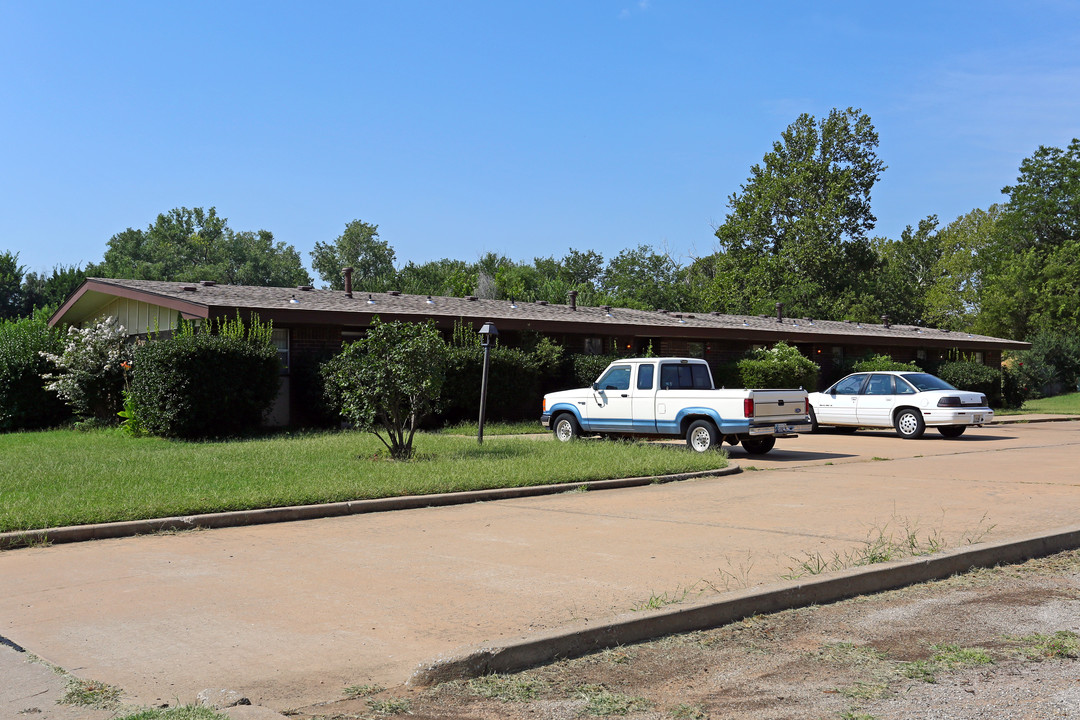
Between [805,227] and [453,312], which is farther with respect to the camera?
[805,227]

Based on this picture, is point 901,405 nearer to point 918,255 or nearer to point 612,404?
point 612,404

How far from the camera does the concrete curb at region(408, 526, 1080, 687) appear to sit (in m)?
5.17

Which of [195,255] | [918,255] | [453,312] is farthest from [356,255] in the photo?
[453,312]

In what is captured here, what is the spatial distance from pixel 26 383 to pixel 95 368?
320 centimetres

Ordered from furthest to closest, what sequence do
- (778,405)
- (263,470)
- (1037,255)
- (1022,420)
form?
(1037,255) → (1022,420) → (778,405) → (263,470)

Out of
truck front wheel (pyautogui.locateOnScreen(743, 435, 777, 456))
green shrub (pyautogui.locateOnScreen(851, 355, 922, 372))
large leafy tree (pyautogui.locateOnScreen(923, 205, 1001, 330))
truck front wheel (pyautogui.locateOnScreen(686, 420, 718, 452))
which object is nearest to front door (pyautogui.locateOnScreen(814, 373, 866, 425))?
truck front wheel (pyautogui.locateOnScreen(743, 435, 777, 456))

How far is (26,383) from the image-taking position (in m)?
26.2

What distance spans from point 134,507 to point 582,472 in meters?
6.22

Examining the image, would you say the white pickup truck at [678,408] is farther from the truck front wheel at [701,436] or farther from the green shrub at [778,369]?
the green shrub at [778,369]

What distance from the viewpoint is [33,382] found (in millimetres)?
26312

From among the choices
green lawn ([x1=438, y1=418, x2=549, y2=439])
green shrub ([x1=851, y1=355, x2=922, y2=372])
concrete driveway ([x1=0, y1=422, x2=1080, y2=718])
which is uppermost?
green shrub ([x1=851, y1=355, x2=922, y2=372])

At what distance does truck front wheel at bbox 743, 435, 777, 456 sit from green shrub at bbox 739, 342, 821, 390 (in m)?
12.8

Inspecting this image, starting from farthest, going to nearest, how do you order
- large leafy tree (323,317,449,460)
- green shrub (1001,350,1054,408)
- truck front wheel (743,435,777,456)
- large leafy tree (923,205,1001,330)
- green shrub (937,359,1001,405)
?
large leafy tree (923,205,1001,330) → green shrub (1001,350,1054,408) → green shrub (937,359,1001,405) → truck front wheel (743,435,777,456) → large leafy tree (323,317,449,460)

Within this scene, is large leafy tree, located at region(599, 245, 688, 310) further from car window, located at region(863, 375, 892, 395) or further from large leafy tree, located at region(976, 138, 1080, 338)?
car window, located at region(863, 375, 892, 395)
